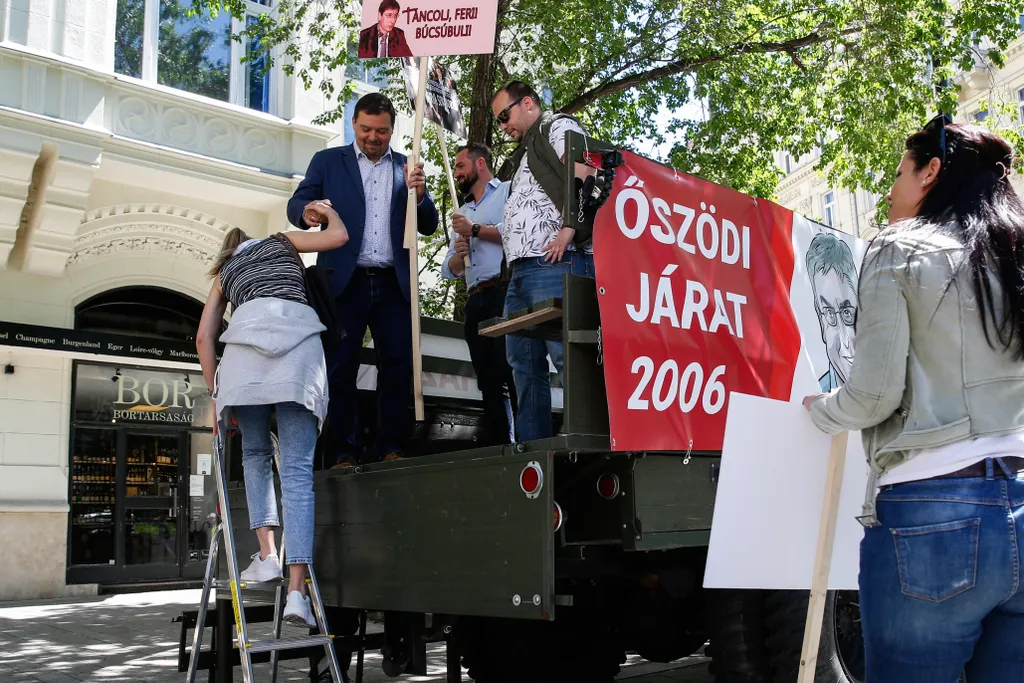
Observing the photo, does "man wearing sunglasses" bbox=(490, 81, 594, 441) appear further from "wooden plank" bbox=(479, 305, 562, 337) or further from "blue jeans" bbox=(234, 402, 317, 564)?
"blue jeans" bbox=(234, 402, 317, 564)

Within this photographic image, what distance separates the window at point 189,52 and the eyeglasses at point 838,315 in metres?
9.64

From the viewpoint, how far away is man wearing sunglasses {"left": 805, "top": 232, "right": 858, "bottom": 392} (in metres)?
3.99

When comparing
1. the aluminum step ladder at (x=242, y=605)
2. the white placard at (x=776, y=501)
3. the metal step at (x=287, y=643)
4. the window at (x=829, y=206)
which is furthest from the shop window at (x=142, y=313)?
the window at (x=829, y=206)

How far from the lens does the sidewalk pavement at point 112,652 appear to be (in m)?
6.05

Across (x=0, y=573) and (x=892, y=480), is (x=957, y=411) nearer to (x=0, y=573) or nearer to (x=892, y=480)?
(x=892, y=480)

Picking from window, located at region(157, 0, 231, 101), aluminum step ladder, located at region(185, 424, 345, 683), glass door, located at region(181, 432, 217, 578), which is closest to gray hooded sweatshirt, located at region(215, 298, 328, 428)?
aluminum step ladder, located at region(185, 424, 345, 683)

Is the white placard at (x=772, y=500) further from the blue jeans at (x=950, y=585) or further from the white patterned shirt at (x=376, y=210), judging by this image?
the white patterned shirt at (x=376, y=210)

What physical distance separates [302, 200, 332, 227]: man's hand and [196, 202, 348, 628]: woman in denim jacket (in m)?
0.30

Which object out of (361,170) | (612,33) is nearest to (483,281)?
(361,170)

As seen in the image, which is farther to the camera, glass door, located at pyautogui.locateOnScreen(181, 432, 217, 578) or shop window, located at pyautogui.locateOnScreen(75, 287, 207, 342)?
glass door, located at pyautogui.locateOnScreen(181, 432, 217, 578)

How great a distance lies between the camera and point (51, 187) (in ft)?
36.8

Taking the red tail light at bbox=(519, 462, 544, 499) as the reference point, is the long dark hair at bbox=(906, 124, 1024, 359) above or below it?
above

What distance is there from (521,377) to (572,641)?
1.20 meters

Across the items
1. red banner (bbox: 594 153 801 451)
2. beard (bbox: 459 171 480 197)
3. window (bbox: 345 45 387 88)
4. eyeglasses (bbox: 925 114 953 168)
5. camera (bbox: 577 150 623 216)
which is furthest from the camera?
window (bbox: 345 45 387 88)
